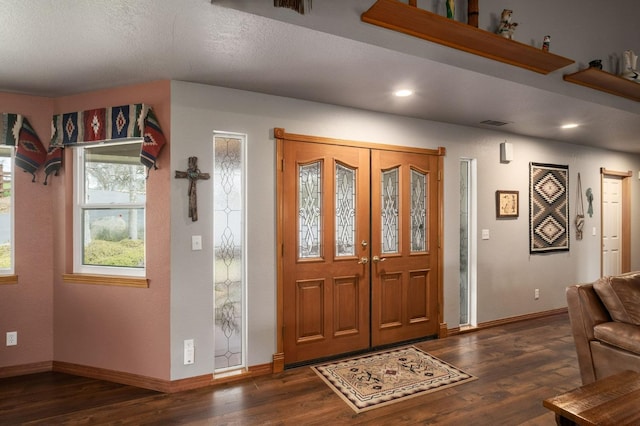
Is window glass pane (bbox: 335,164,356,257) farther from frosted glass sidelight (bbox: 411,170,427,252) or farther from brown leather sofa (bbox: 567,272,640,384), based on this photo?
brown leather sofa (bbox: 567,272,640,384)

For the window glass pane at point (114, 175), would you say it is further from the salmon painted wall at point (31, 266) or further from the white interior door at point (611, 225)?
the white interior door at point (611, 225)

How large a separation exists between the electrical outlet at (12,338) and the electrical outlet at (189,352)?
1553mm

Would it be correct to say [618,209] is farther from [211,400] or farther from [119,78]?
[119,78]

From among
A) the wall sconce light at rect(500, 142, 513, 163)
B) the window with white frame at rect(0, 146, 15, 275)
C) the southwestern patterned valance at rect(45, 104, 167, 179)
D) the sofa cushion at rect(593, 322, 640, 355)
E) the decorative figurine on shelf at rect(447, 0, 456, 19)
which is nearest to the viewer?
the sofa cushion at rect(593, 322, 640, 355)

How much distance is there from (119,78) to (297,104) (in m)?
1.43

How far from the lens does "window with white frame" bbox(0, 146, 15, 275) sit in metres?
3.15

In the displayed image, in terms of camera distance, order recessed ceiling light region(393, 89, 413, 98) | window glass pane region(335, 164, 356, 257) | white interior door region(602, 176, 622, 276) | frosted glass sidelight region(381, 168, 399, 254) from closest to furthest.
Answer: recessed ceiling light region(393, 89, 413, 98)
window glass pane region(335, 164, 356, 257)
frosted glass sidelight region(381, 168, 399, 254)
white interior door region(602, 176, 622, 276)

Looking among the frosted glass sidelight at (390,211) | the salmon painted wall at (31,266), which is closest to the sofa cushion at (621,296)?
the frosted glass sidelight at (390,211)

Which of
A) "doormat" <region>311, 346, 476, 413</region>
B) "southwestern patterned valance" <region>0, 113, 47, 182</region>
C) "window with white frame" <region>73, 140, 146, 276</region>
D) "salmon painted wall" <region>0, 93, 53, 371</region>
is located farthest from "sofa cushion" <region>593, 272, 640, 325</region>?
"southwestern patterned valance" <region>0, 113, 47, 182</region>

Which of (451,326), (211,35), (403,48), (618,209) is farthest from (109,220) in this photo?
(618,209)

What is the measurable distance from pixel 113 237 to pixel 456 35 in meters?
3.13

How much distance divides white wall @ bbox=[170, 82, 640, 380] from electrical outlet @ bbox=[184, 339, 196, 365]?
4cm

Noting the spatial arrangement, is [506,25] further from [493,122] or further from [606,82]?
[493,122]

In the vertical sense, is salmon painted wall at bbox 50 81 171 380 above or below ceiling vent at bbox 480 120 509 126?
below
